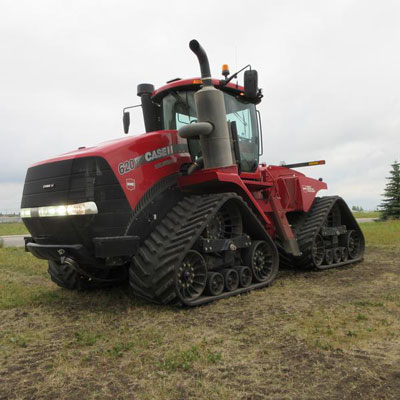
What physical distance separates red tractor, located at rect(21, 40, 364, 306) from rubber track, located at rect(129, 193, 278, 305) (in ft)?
0.05

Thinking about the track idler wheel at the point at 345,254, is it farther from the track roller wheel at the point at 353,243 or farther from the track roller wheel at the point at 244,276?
the track roller wheel at the point at 244,276

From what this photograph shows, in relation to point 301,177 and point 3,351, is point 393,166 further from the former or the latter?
point 3,351

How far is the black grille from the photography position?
5039 mm

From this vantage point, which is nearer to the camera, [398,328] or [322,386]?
[322,386]

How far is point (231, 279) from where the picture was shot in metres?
6.11

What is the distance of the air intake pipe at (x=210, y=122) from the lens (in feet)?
19.4

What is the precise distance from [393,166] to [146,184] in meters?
26.5

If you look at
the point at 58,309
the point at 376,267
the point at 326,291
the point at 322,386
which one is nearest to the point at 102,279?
the point at 58,309

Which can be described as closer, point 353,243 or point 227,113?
point 227,113

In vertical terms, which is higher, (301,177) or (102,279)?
(301,177)

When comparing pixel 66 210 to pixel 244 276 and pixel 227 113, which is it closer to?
pixel 244 276

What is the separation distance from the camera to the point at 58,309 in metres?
5.57

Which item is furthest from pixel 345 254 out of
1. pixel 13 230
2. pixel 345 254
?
pixel 13 230

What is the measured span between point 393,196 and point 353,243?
20.3m
